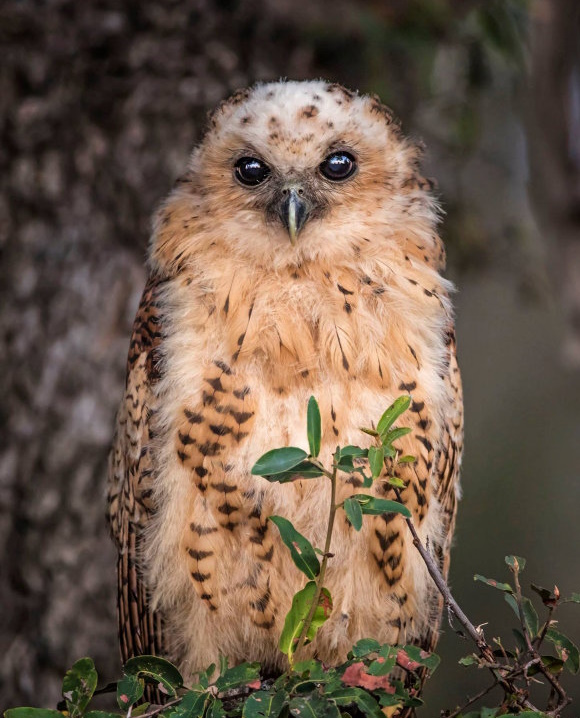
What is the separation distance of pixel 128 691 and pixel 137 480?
81 centimetres

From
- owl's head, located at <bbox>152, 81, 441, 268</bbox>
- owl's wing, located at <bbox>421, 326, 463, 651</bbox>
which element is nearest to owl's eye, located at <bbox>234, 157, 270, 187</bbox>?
owl's head, located at <bbox>152, 81, 441, 268</bbox>

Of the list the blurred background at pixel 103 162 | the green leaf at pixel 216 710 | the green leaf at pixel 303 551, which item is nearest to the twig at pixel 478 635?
the green leaf at pixel 303 551

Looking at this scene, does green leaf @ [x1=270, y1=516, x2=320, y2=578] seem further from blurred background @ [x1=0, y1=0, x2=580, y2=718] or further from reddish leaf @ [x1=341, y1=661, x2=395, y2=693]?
blurred background @ [x1=0, y1=0, x2=580, y2=718]

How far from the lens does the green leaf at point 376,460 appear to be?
1.88 metres

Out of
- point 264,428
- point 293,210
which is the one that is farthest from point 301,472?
point 293,210

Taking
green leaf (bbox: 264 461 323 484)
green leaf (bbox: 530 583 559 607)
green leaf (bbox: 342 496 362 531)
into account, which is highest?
green leaf (bbox: 264 461 323 484)

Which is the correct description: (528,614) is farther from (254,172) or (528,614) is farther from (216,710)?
(254,172)

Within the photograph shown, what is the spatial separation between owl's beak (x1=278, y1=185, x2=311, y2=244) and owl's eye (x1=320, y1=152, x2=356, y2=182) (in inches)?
4.2

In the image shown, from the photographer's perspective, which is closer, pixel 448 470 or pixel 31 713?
pixel 31 713

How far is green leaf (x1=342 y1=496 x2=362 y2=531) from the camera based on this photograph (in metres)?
1.85

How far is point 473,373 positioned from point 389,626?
12.2ft

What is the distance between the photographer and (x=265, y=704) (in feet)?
6.03

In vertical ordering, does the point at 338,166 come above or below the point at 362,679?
above

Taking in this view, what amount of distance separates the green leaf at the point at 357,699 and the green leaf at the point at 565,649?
41cm
